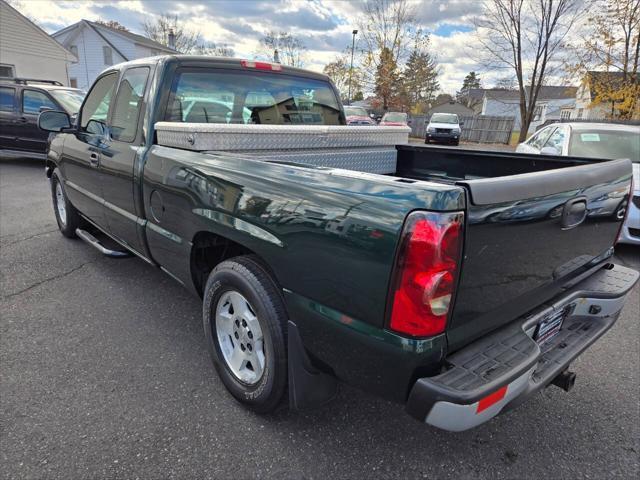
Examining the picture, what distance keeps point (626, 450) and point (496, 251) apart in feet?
5.01

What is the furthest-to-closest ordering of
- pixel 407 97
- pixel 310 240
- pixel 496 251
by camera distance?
Result: pixel 407 97 → pixel 310 240 → pixel 496 251

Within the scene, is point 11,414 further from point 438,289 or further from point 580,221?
point 580,221

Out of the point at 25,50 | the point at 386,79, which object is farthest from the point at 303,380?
the point at 386,79

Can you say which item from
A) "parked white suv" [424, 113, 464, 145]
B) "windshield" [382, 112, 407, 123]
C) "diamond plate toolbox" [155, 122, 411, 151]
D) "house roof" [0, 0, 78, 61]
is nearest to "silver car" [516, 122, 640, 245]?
"diamond plate toolbox" [155, 122, 411, 151]

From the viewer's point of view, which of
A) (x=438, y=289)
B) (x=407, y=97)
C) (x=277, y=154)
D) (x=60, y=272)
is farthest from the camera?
(x=407, y=97)

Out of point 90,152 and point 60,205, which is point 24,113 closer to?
point 60,205

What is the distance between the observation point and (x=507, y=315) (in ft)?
5.98

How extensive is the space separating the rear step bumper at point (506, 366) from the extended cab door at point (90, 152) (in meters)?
3.13

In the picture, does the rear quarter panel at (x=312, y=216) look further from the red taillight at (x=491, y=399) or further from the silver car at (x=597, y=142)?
the silver car at (x=597, y=142)

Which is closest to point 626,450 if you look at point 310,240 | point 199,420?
point 310,240

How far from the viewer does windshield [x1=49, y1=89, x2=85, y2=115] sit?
9.67 metres

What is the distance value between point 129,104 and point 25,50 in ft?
80.6

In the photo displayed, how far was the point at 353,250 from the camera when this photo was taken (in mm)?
1537

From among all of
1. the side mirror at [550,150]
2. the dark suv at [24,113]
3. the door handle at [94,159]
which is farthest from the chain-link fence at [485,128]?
the door handle at [94,159]
